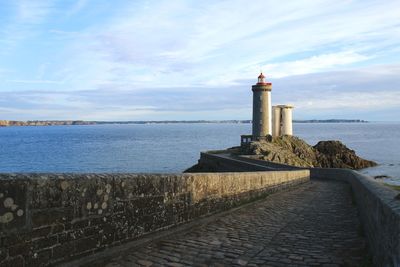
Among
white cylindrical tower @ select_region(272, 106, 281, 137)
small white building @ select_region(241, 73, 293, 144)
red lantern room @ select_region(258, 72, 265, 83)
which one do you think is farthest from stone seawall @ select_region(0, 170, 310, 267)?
white cylindrical tower @ select_region(272, 106, 281, 137)

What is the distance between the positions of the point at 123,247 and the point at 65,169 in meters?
47.8

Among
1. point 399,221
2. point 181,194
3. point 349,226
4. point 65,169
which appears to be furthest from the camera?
point 65,169

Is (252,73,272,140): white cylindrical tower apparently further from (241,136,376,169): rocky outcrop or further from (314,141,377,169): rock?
(314,141,377,169): rock

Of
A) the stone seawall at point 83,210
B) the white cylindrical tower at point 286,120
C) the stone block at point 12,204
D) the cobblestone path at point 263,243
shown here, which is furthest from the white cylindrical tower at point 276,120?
the stone block at point 12,204

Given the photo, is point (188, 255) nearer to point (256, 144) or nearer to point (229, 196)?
point (229, 196)

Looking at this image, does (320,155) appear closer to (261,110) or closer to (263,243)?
(261,110)

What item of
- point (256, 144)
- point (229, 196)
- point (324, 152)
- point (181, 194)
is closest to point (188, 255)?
point (181, 194)

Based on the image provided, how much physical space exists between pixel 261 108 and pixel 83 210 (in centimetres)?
4823

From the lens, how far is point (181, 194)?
24.1 ft

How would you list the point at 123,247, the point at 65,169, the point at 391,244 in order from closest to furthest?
the point at 391,244 < the point at 123,247 < the point at 65,169

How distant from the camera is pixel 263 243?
687cm

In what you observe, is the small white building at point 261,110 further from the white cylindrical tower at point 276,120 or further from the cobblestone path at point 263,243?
the cobblestone path at point 263,243

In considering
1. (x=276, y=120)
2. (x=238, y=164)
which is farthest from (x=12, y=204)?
(x=276, y=120)

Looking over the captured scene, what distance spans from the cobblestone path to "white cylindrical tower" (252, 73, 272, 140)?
4207 cm
